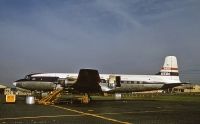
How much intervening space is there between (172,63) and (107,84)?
14.6 metres

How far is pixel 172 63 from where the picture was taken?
2053 inches

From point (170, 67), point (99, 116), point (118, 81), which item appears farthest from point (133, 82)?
point (99, 116)

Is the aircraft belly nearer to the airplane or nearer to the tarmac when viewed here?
the airplane

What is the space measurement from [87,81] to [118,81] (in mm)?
10493

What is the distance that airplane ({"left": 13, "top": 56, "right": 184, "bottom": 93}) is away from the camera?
43375 mm

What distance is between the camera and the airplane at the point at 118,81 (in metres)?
43.4

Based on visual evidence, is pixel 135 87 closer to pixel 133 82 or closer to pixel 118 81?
pixel 133 82

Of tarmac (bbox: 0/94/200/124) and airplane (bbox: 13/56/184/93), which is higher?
airplane (bbox: 13/56/184/93)

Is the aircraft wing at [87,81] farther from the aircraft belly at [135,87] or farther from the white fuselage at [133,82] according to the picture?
the aircraft belly at [135,87]

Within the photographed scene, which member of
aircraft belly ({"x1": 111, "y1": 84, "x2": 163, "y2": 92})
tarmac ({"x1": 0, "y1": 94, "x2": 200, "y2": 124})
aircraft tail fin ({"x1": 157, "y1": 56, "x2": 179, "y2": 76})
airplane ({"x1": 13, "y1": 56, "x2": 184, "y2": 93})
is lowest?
tarmac ({"x1": 0, "y1": 94, "x2": 200, "y2": 124})

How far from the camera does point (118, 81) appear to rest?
45031 mm

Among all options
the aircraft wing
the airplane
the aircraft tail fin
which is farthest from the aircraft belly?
the aircraft wing

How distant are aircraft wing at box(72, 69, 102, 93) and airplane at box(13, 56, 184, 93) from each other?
4.10 metres

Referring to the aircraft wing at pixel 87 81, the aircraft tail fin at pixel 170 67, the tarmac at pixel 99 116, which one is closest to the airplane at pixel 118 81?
the aircraft tail fin at pixel 170 67
